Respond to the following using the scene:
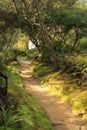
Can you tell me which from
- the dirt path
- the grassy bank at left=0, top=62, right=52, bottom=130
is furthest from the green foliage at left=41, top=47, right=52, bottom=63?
the grassy bank at left=0, top=62, right=52, bottom=130

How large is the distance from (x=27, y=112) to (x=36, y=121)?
29.3 inches

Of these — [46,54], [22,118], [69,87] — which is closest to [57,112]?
[22,118]

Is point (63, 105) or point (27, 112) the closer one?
point (27, 112)

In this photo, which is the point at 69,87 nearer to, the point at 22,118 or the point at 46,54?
the point at 22,118

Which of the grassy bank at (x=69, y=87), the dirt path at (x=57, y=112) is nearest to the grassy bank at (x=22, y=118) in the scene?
the dirt path at (x=57, y=112)

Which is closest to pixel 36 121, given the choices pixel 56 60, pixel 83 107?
pixel 83 107

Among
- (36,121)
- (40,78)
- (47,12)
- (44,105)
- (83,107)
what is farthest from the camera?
(47,12)

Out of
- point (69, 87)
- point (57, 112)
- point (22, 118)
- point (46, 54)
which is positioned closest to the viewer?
point (22, 118)

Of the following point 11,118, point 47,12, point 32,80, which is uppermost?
point 47,12

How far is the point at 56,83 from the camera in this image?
1791 cm

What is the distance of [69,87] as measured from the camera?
16.1 metres

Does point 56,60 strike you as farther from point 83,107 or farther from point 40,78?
point 83,107

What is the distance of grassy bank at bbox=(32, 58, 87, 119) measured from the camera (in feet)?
42.6

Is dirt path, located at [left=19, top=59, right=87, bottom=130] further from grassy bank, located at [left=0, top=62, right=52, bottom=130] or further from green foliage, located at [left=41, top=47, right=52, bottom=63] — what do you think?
green foliage, located at [left=41, top=47, right=52, bottom=63]
